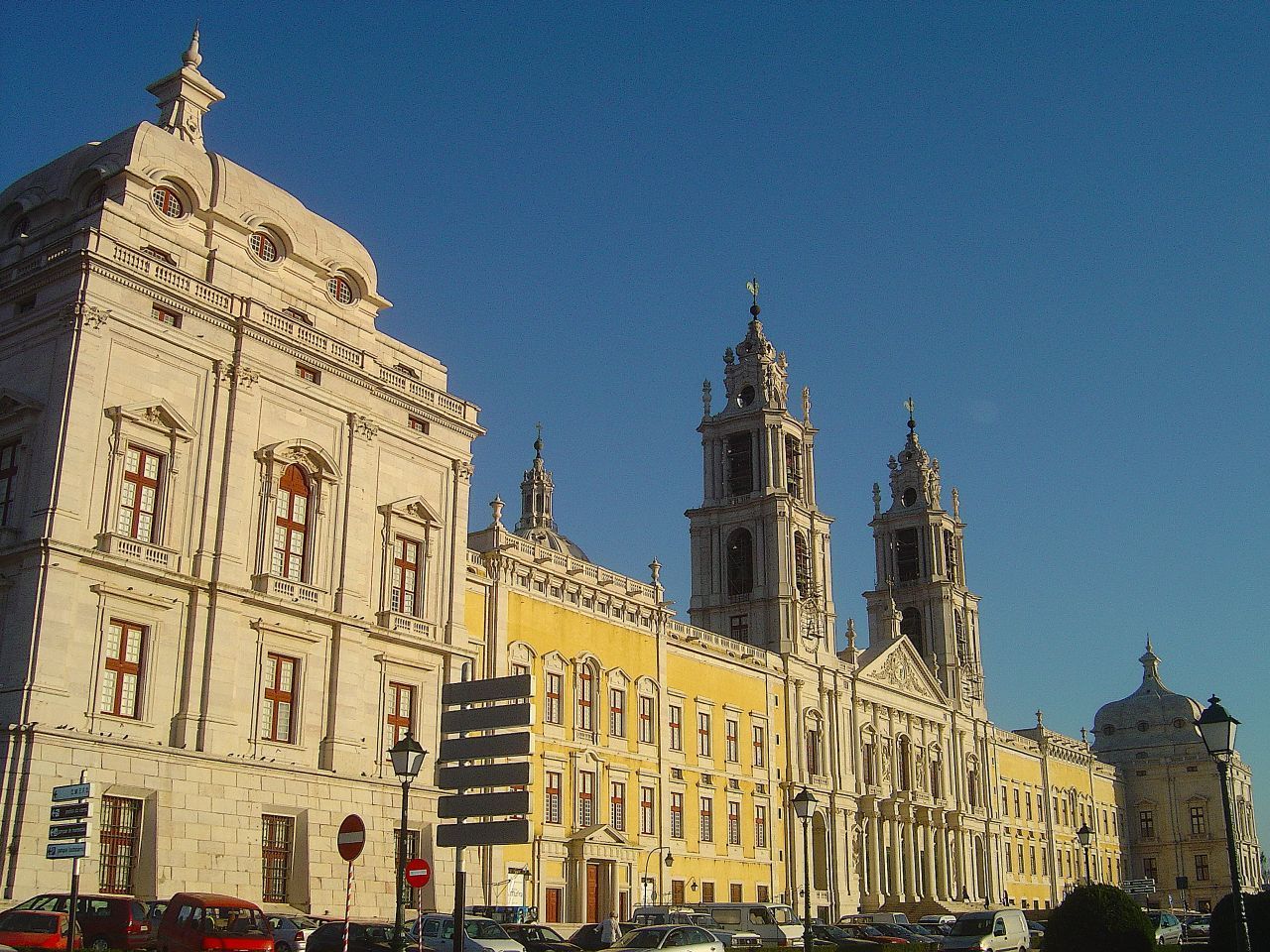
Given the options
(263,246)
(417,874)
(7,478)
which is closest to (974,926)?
(417,874)

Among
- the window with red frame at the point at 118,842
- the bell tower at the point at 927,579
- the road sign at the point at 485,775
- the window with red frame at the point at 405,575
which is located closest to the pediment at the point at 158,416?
the window with red frame at the point at 405,575

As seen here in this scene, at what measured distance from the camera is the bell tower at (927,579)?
273ft

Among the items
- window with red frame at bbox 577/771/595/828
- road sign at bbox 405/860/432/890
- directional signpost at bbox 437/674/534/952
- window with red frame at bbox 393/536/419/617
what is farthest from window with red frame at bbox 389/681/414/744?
road sign at bbox 405/860/432/890

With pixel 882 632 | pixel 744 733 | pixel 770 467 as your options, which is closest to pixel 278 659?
pixel 744 733

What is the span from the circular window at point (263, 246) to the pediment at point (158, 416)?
6477 mm

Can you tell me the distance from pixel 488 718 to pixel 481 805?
1.35m

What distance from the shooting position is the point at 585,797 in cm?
4775

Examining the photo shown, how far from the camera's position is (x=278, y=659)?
1282 inches

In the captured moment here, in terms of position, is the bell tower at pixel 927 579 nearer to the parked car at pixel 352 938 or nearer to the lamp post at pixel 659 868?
the lamp post at pixel 659 868

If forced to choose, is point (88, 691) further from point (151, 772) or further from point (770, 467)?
point (770, 467)

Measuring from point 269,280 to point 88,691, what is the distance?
40.5ft

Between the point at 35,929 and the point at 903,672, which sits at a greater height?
the point at 903,672

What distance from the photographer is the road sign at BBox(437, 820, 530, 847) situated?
21.0 m

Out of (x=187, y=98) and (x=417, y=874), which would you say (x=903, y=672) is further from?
(x=417, y=874)
